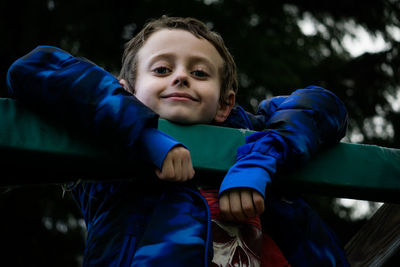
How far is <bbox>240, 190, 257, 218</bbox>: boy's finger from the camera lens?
1.05 metres

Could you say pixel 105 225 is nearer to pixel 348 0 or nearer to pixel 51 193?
pixel 51 193

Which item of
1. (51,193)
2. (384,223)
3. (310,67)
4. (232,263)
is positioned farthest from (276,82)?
(232,263)

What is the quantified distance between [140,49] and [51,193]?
2825mm

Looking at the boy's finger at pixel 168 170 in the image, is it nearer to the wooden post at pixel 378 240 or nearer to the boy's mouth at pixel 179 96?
the boy's mouth at pixel 179 96

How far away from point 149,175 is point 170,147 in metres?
0.13

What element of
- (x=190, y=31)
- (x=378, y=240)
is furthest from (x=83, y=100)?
(x=378, y=240)

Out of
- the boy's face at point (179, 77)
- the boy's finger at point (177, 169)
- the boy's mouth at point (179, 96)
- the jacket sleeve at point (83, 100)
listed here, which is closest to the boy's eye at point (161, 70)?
the boy's face at point (179, 77)

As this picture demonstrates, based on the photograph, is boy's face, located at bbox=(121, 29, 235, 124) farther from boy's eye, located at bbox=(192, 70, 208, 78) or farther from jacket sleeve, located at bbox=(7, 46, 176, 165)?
jacket sleeve, located at bbox=(7, 46, 176, 165)

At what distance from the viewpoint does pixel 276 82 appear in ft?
15.3

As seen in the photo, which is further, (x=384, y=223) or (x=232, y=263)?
(x=384, y=223)

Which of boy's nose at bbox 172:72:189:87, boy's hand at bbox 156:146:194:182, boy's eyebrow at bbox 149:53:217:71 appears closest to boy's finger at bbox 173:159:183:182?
boy's hand at bbox 156:146:194:182

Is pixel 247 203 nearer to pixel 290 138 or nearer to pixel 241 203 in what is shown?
pixel 241 203

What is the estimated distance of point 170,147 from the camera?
1013 mm

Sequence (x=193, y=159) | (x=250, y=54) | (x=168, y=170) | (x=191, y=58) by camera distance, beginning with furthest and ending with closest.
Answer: (x=250, y=54)
(x=191, y=58)
(x=193, y=159)
(x=168, y=170)
